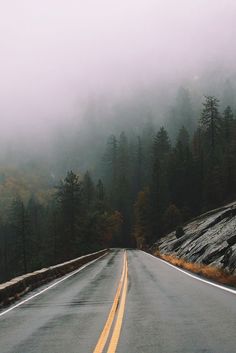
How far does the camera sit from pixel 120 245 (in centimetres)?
13612

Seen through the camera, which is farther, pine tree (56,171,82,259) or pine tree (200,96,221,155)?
pine tree (200,96,221,155)

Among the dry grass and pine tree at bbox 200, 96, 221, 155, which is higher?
pine tree at bbox 200, 96, 221, 155

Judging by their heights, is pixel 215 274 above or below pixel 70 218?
below

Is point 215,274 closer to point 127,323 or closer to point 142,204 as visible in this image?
point 127,323

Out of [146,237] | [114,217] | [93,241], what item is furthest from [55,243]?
[114,217]

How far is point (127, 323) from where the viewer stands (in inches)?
437

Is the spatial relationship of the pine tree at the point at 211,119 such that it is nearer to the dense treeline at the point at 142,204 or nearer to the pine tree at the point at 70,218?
the dense treeline at the point at 142,204

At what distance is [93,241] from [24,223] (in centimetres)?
1392

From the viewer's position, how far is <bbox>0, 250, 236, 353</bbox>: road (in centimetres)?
855

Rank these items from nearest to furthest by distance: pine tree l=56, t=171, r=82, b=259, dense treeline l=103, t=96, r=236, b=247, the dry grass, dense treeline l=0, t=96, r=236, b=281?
the dry grass → pine tree l=56, t=171, r=82, b=259 → dense treeline l=0, t=96, r=236, b=281 → dense treeline l=103, t=96, r=236, b=247

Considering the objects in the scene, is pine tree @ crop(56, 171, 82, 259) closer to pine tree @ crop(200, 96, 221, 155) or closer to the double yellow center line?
pine tree @ crop(200, 96, 221, 155)

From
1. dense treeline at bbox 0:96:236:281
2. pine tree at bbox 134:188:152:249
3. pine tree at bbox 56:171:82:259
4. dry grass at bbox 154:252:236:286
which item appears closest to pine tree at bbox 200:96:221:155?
dense treeline at bbox 0:96:236:281

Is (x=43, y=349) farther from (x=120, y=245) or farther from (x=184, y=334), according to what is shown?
(x=120, y=245)

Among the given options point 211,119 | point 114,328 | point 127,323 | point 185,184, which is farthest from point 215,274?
point 185,184
